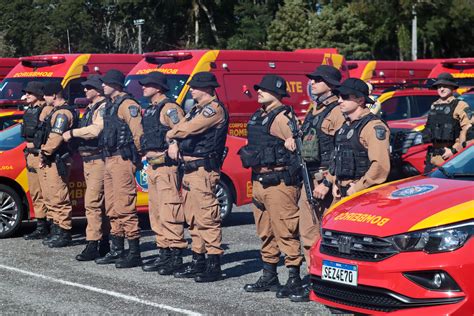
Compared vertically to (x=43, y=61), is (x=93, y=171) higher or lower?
lower

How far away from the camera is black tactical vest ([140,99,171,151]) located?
9414mm

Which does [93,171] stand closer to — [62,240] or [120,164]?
[120,164]

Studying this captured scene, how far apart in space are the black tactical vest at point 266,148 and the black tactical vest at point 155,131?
132 centimetres

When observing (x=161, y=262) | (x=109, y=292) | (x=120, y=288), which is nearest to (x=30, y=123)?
(x=161, y=262)

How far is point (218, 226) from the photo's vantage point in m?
9.12

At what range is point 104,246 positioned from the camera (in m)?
10.6

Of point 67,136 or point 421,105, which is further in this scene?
point 421,105

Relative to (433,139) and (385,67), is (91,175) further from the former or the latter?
(385,67)

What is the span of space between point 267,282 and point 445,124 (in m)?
3.68

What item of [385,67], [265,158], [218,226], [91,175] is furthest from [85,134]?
[385,67]

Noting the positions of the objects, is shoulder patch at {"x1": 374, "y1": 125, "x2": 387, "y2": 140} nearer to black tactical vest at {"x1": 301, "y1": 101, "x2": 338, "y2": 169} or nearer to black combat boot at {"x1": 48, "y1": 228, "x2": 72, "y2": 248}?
black tactical vest at {"x1": 301, "y1": 101, "x2": 338, "y2": 169}

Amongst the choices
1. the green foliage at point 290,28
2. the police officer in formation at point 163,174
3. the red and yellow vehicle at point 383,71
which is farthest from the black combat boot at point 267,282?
the green foliage at point 290,28

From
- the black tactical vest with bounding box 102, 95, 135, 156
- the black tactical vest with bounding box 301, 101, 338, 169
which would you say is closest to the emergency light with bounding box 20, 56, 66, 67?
the black tactical vest with bounding box 102, 95, 135, 156

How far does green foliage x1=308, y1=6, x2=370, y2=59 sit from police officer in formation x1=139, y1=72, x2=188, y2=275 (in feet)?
133
